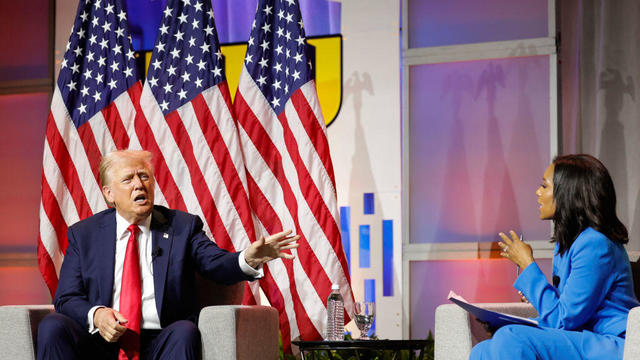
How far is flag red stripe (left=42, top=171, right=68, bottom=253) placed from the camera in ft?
13.4

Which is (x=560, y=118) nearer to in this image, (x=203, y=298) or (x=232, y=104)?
(x=232, y=104)

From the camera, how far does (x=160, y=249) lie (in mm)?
3002

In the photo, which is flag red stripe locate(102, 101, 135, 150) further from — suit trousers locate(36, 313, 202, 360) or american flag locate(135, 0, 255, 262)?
suit trousers locate(36, 313, 202, 360)

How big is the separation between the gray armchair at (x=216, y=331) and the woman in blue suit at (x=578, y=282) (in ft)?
3.01

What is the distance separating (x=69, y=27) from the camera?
492cm

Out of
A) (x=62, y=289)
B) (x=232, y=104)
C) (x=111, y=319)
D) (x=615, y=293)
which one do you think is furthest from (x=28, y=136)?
(x=615, y=293)

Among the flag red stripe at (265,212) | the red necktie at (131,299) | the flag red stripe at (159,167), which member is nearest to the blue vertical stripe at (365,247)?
the flag red stripe at (265,212)

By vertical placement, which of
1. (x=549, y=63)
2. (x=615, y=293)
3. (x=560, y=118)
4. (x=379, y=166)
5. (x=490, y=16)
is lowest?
(x=615, y=293)

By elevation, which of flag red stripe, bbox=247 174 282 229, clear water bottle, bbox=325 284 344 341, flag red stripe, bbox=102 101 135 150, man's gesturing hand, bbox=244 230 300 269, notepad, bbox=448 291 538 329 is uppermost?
flag red stripe, bbox=102 101 135 150

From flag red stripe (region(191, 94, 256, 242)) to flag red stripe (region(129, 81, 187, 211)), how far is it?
10.6 inches

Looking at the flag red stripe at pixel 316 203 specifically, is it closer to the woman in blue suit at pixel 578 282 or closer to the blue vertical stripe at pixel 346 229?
the blue vertical stripe at pixel 346 229

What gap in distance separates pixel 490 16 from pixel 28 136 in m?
3.15

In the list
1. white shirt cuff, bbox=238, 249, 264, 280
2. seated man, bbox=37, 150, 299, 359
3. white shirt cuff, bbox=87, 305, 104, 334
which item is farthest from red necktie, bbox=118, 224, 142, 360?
white shirt cuff, bbox=238, 249, 264, 280

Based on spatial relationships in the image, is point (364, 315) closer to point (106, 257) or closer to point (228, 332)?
point (228, 332)
